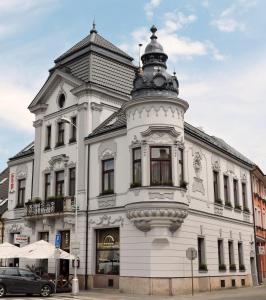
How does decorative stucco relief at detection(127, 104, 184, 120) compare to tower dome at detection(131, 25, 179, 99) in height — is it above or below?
below

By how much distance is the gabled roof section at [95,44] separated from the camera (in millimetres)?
34250

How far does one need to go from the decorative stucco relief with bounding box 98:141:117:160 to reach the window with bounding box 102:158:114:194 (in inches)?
12.3

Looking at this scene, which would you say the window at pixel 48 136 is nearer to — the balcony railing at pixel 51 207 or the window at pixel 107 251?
the balcony railing at pixel 51 207

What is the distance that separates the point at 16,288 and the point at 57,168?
10320mm

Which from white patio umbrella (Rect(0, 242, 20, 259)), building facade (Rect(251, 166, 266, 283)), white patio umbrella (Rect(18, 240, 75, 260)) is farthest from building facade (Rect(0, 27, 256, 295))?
white patio umbrella (Rect(0, 242, 20, 259))

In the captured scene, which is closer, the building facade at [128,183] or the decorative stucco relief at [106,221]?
the building facade at [128,183]

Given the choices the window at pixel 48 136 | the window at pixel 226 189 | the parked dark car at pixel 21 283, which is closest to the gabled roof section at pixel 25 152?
the window at pixel 48 136

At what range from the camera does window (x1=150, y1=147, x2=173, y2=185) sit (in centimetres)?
2583

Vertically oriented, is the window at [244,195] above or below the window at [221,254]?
above

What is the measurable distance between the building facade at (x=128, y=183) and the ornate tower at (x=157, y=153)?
0.06 m

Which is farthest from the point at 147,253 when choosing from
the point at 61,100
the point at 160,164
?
the point at 61,100

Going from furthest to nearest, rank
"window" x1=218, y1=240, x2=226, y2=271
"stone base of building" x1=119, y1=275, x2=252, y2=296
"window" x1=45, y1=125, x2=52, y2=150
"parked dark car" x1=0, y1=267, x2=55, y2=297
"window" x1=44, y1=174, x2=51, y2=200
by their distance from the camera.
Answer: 1. "window" x1=45, y1=125, x2=52, y2=150
2. "window" x1=44, y1=174, x2=51, y2=200
3. "window" x1=218, y1=240, x2=226, y2=271
4. "stone base of building" x1=119, y1=275, x2=252, y2=296
5. "parked dark car" x1=0, y1=267, x2=55, y2=297

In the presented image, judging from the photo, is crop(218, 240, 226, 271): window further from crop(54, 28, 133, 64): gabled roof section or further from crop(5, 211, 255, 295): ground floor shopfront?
crop(54, 28, 133, 64): gabled roof section

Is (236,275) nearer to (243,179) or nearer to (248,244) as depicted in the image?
(248,244)
